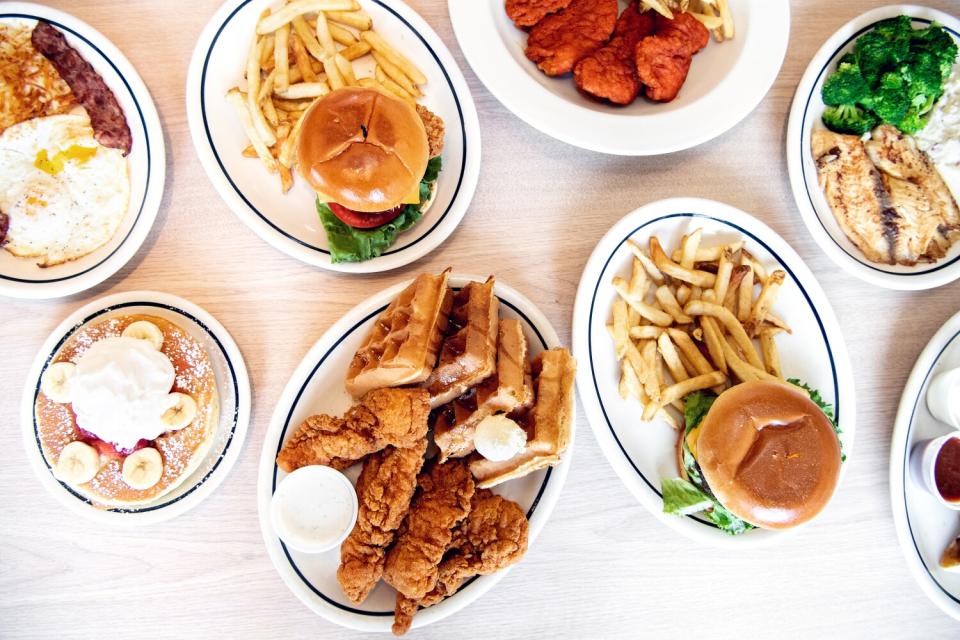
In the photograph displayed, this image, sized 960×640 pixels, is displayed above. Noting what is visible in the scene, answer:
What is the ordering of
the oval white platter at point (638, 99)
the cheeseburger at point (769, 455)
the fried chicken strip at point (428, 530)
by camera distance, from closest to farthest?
the cheeseburger at point (769, 455) < the fried chicken strip at point (428, 530) < the oval white platter at point (638, 99)

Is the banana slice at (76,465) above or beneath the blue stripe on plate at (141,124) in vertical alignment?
beneath

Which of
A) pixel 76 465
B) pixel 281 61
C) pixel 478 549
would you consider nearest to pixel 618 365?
pixel 478 549

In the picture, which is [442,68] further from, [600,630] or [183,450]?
[600,630]

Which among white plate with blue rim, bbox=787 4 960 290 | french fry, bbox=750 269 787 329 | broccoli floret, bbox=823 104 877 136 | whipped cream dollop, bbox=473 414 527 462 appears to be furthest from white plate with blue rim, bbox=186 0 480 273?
broccoli floret, bbox=823 104 877 136

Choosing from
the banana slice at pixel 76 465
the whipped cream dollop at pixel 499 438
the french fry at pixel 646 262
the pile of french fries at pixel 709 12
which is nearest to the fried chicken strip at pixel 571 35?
the pile of french fries at pixel 709 12

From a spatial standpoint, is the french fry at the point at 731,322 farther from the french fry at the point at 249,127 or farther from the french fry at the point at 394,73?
the french fry at the point at 249,127

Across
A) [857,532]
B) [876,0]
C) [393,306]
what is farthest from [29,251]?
[876,0]

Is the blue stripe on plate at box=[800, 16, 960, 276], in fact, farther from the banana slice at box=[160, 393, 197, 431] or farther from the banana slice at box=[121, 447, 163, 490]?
the banana slice at box=[121, 447, 163, 490]
